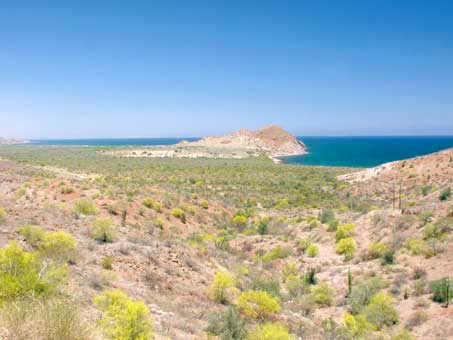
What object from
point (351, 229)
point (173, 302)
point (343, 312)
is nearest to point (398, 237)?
point (351, 229)

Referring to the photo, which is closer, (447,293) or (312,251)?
(447,293)

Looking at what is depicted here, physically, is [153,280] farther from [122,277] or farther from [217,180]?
[217,180]

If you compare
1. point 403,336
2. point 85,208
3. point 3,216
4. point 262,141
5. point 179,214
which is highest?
point 262,141

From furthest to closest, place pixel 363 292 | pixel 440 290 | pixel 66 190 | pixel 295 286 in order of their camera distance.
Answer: pixel 66 190 < pixel 295 286 < pixel 363 292 < pixel 440 290

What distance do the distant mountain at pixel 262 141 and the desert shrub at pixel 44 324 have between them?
13572 centimetres

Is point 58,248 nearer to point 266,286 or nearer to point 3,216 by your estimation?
point 3,216

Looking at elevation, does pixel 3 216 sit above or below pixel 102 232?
above

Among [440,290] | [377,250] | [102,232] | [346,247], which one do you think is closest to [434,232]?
[377,250]

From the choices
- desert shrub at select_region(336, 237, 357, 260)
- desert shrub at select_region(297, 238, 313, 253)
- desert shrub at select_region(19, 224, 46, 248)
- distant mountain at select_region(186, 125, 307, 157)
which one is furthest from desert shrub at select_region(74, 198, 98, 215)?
distant mountain at select_region(186, 125, 307, 157)

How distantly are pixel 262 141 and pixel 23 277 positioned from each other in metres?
152

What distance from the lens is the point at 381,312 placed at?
34.9ft

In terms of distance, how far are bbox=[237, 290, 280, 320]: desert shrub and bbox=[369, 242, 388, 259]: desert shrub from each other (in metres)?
8.81


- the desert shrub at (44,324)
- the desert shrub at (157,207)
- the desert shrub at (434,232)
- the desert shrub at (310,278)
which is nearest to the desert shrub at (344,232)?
the desert shrub at (434,232)

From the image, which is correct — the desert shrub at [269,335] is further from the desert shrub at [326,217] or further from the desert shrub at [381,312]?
the desert shrub at [326,217]
